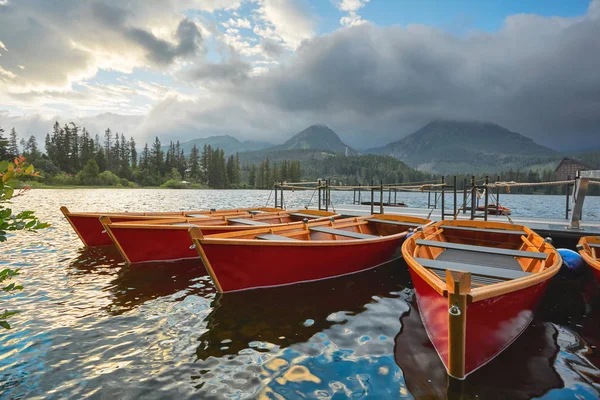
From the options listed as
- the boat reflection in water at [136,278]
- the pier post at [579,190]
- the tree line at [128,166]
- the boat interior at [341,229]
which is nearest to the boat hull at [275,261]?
the boat interior at [341,229]

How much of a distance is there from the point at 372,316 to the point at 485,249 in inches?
103

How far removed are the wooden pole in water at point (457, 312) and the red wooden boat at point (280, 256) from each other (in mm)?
3656

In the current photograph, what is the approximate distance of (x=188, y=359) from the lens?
4258 millimetres

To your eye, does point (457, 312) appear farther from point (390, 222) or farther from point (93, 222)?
point (93, 222)

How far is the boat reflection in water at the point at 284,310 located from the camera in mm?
4801

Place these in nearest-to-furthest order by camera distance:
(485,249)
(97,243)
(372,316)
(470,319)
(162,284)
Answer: (470,319)
(372,316)
(485,249)
(162,284)
(97,243)

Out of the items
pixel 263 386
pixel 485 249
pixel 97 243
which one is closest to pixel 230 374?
pixel 263 386

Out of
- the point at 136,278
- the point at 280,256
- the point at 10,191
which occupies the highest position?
the point at 10,191

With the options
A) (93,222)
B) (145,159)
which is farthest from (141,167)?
(93,222)

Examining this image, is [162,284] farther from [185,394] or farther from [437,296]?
[437,296]

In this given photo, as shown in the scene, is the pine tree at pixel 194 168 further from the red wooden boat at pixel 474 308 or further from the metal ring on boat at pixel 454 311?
the metal ring on boat at pixel 454 311

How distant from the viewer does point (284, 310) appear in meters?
5.81

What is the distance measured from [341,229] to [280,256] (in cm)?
361

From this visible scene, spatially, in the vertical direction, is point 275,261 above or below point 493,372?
above
